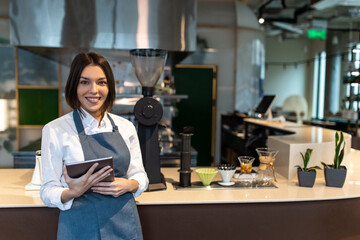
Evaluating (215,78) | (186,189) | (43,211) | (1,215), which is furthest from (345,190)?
(215,78)

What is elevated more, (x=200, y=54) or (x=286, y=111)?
(x=200, y=54)

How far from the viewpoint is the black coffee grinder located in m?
2.01

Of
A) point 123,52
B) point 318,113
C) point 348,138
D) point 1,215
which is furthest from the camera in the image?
point 318,113

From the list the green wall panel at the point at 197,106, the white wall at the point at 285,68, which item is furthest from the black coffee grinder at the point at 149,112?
the white wall at the point at 285,68

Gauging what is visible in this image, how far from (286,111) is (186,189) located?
10011 mm

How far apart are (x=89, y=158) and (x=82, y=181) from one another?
11 cm

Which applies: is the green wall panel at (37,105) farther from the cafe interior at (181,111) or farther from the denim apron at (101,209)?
the denim apron at (101,209)

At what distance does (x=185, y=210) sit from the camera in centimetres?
195

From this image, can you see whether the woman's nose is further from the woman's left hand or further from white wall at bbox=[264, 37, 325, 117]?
white wall at bbox=[264, 37, 325, 117]

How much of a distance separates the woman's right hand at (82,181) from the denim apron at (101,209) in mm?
78

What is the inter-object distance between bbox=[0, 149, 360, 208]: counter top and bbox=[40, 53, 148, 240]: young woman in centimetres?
32

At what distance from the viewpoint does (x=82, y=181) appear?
1.44 m

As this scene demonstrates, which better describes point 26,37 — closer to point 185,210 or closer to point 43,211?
point 43,211

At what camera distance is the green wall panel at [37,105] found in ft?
20.2
